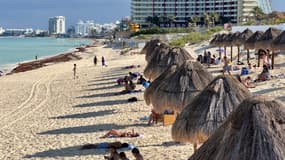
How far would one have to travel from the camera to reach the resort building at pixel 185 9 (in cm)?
10862

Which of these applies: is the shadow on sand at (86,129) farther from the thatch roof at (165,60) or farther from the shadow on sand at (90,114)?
the thatch roof at (165,60)

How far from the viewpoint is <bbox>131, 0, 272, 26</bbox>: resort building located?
10862 centimetres

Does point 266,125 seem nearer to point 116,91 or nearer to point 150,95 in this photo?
point 150,95

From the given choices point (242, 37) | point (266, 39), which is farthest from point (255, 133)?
point (242, 37)

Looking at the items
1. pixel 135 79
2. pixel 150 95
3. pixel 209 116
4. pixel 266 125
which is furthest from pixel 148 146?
→ pixel 135 79

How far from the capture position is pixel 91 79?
27359 millimetres

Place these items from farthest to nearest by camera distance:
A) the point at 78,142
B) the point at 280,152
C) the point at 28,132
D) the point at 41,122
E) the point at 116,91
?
the point at 116,91
the point at 41,122
the point at 28,132
the point at 78,142
the point at 280,152

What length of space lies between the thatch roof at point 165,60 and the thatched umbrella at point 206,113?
7879 millimetres

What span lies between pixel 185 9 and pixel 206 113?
107 meters

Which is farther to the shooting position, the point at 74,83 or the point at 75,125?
the point at 74,83

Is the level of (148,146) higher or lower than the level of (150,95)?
lower

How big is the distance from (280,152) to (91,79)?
23.5 meters

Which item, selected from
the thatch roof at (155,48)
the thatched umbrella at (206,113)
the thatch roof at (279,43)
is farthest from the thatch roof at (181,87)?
the thatch roof at (279,43)

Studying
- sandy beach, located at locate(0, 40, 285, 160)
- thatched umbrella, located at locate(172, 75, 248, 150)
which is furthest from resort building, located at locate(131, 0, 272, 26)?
thatched umbrella, located at locate(172, 75, 248, 150)
